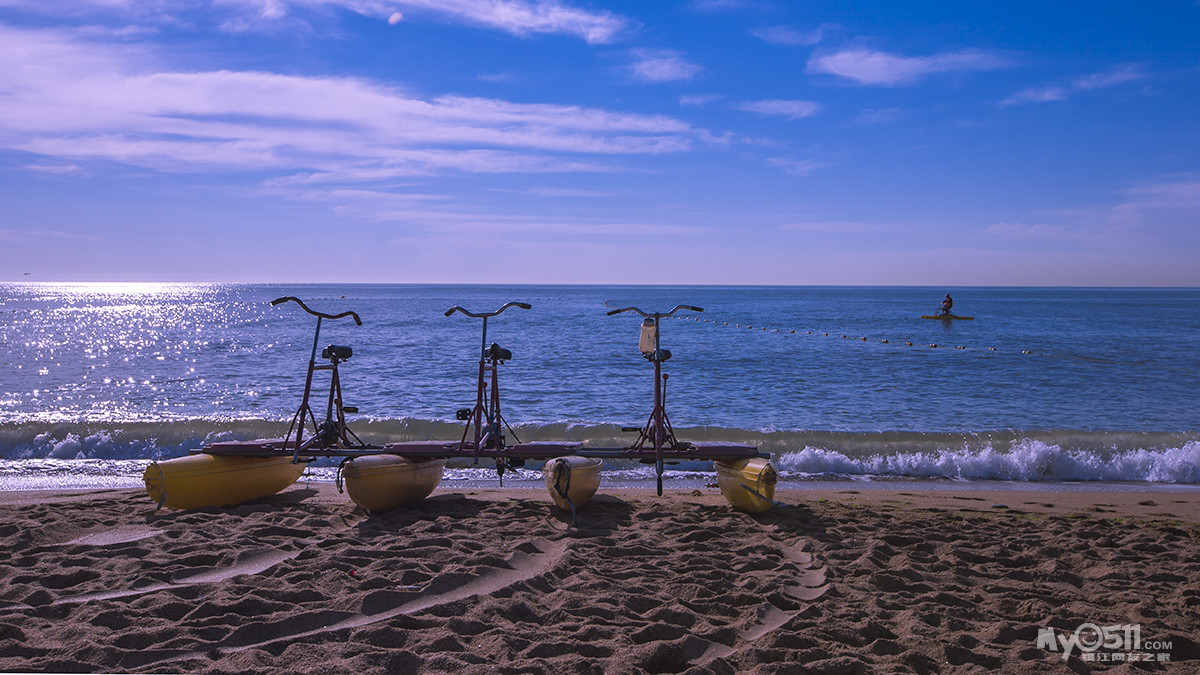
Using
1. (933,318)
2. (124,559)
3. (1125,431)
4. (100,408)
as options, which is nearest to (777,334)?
(933,318)

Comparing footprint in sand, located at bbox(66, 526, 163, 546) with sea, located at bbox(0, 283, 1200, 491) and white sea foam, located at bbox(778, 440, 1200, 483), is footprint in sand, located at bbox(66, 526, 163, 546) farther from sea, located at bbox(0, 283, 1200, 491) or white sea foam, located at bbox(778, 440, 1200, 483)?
white sea foam, located at bbox(778, 440, 1200, 483)

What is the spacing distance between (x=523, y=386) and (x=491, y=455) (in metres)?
13.0

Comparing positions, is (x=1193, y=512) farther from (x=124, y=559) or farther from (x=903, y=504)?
(x=124, y=559)

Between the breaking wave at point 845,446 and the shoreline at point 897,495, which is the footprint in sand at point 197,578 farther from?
the breaking wave at point 845,446

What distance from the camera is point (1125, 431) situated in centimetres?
1402

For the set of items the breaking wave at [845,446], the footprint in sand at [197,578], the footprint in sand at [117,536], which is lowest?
the breaking wave at [845,446]

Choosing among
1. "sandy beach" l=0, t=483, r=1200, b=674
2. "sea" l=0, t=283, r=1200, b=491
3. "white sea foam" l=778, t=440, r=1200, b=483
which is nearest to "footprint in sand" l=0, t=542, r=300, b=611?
"sandy beach" l=0, t=483, r=1200, b=674
